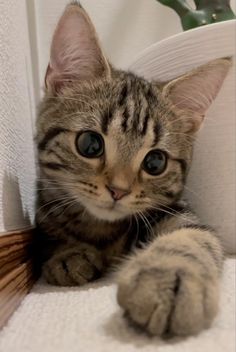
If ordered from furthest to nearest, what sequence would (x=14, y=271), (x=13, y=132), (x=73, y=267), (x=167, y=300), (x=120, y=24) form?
(x=120, y=24) → (x=13, y=132) → (x=73, y=267) → (x=14, y=271) → (x=167, y=300)

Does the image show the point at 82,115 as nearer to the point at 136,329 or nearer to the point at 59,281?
the point at 59,281

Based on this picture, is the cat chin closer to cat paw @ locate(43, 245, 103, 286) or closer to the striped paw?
cat paw @ locate(43, 245, 103, 286)

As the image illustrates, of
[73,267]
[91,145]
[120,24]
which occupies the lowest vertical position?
[73,267]

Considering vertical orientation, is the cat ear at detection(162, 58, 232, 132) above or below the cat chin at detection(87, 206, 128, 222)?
above

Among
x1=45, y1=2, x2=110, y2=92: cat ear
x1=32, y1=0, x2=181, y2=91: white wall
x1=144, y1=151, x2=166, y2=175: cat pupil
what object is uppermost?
x1=32, y1=0, x2=181, y2=91: white wall

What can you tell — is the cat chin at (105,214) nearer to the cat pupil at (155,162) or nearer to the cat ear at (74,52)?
the cat pupil at (155,162)

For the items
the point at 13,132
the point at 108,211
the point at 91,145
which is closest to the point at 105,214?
the point at 108,211

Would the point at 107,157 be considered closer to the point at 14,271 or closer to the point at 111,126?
the point at 111,126

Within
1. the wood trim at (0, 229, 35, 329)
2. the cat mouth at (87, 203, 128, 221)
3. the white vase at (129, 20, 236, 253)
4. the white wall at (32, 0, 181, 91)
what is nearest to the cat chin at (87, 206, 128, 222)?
the cat mouth at (87, 203, 128, 221)

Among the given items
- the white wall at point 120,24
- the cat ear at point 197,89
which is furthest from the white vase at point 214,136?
the white wall at point 120,24
